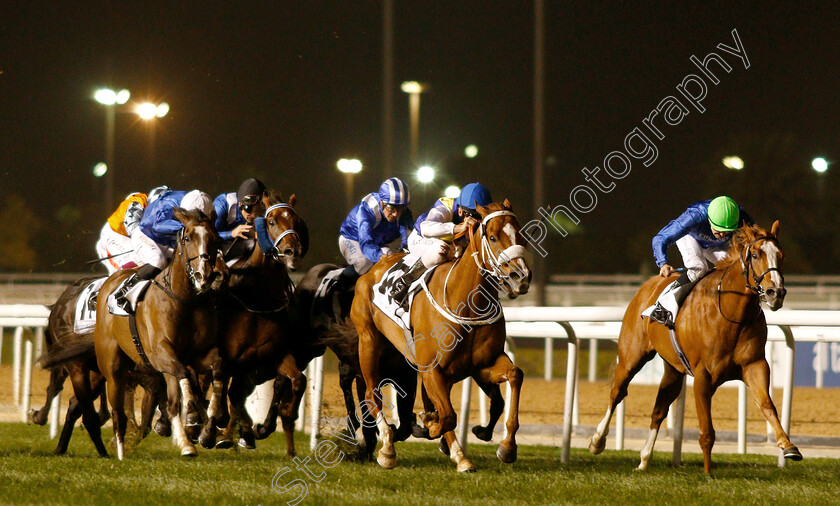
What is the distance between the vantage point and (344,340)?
20.4ft

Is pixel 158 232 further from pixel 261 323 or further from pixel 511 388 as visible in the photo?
pixel 511 388

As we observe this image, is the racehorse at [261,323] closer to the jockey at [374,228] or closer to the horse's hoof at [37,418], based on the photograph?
the jockey at [374,228]

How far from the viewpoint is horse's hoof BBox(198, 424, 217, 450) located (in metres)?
5.42

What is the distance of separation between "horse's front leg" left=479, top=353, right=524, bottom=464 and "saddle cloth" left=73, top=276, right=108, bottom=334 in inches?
107

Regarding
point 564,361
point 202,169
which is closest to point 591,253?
point 202,169

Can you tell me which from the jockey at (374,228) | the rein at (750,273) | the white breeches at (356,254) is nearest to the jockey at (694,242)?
the rein at (750,273)

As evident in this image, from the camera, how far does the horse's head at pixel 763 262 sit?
4891 mm

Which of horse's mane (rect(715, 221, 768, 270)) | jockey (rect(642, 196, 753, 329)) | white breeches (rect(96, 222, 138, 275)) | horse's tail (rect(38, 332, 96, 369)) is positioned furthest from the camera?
white breeches (rect(96, 222, 138, 275))

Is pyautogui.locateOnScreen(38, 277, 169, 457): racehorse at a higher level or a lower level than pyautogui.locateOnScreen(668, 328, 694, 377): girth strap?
lower

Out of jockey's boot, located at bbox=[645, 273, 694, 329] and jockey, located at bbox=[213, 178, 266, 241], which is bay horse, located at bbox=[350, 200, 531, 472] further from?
jockey, located at bbox=[213, 178, 266, 241]

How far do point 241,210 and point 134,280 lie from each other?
0.75m

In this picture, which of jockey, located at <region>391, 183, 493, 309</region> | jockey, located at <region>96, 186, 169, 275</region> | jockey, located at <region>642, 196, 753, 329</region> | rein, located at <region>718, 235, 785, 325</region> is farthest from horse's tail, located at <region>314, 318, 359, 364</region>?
rein, located at <region>718, 235, 785, 325</region>

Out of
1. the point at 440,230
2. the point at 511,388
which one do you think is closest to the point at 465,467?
the point at 511,388

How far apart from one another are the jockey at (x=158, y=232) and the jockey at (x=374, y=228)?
1.00m
